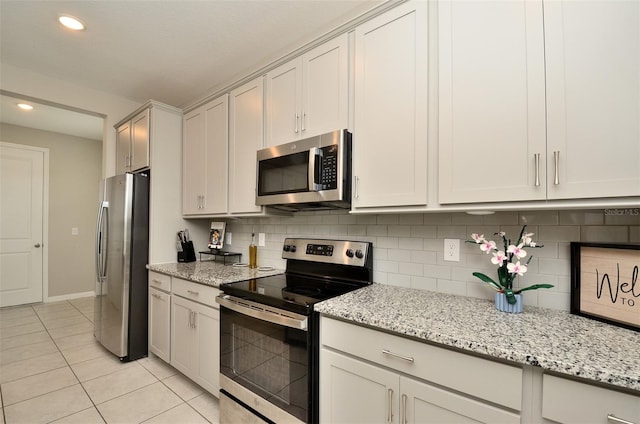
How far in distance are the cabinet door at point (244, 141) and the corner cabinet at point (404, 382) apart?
127 cm

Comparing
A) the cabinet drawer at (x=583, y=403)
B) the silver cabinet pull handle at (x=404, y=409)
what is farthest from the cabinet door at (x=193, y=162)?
the cabinet drawer at (x=583, y=403)

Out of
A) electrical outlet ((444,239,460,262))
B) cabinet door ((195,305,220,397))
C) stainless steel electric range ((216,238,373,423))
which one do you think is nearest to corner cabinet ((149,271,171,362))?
cabinet door ((195,305,220,397))

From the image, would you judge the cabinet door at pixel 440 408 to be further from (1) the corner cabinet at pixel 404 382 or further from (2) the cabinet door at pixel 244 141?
(2) the cabinet door at pixel 244 141

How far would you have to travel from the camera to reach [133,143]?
117 inches

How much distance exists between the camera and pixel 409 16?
147 cm

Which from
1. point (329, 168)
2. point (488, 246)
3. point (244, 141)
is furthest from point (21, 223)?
point (488, 246)

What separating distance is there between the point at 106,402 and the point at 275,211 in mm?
1796

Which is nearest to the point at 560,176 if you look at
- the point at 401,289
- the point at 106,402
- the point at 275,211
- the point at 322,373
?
the point at 401,289

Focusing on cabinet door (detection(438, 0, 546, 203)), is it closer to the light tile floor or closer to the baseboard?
the light tile floor

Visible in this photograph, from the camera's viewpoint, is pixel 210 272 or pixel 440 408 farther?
pixel 210 272

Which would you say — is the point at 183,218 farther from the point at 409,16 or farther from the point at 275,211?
the point at 409,16

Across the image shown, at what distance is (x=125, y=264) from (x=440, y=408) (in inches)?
106

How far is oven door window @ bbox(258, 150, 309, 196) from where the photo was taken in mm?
1854

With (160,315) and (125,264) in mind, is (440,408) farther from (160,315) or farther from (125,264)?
(125,264)
